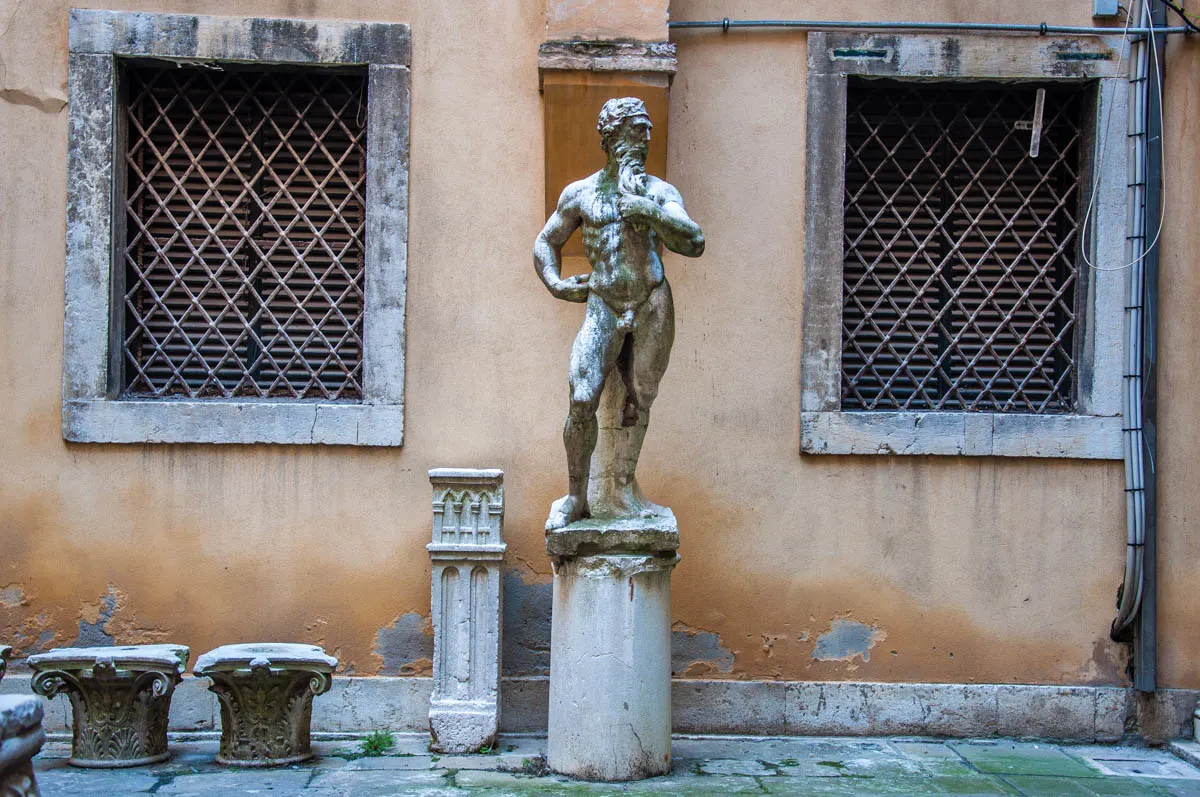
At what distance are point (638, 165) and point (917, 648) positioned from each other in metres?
2.82

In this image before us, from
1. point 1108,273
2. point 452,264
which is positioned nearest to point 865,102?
point 1108,273

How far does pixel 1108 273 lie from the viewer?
21.0 ft

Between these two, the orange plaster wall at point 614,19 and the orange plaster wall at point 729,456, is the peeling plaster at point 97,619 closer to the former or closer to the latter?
the orange plaster wall at point 729,456

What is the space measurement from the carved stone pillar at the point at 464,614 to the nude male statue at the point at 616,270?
0.57 m

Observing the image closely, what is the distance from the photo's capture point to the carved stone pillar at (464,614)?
582cm

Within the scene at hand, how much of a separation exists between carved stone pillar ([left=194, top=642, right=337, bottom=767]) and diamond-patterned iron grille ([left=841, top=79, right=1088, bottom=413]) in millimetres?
2972

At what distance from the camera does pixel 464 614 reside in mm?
5859

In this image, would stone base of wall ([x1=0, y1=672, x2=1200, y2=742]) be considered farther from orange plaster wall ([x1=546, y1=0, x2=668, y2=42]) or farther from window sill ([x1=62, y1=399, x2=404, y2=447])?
orange plaster wall ([x1=546, y1=0, x2=668, y2=42])

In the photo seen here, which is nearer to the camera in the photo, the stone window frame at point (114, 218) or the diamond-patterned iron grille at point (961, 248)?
the stone window frame at point (114, 218)

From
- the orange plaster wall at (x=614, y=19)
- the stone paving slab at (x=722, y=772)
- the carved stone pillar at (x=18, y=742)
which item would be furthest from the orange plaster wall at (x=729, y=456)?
the carved stone pillar at (x=18, y=742)

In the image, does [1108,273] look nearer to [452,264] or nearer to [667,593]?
[667,593]

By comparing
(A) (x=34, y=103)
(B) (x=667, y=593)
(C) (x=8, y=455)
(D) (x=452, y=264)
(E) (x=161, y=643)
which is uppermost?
(A) (x=34, y=103)

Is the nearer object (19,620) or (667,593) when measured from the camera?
(667,593)

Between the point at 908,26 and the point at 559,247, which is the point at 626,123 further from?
the point at 908,26
